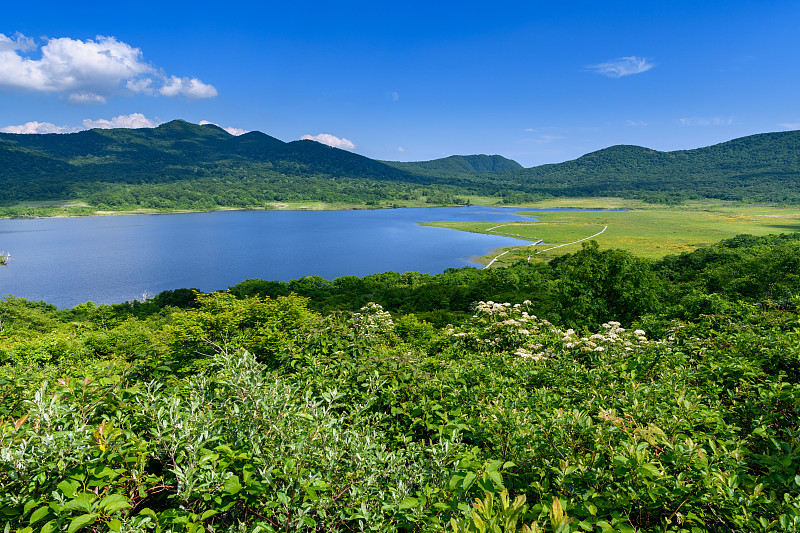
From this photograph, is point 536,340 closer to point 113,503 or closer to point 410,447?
point 410,447

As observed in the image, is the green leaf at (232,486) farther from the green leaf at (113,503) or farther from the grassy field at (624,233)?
the grassy field at (624,233)

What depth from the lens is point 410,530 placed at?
256cm

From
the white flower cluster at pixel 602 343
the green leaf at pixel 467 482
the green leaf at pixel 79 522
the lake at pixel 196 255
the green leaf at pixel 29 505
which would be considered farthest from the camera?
the lake at pixel 196 255

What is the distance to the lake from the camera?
2766 inches

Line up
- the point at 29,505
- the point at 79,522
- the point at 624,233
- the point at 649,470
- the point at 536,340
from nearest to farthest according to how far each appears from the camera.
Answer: the point at 79,522
the point at 29,505
the point at 649,470
the point at 536,340
the point at 624,233

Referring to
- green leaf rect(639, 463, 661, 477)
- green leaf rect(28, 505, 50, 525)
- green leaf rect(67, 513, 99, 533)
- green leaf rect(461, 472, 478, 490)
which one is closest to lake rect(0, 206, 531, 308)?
green leaf rect(28, 505, 50, 525)

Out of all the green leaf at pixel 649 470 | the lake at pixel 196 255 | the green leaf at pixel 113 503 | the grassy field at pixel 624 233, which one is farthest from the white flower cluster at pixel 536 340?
the grassy field at pixel 624 233

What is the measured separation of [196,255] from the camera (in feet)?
319

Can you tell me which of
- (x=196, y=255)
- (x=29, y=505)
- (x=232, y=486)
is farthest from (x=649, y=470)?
(x=196, y=255)

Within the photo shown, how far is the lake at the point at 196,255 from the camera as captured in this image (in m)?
70.2

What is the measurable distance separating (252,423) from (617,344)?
23.6 ft

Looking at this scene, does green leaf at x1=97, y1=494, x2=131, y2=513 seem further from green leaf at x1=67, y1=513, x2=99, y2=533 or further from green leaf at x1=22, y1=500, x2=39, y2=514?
green leaf at x1=22, y1=500, x2=39, y2=514

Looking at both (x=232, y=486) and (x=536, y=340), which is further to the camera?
(x=536, y=340)

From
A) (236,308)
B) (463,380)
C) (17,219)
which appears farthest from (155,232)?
(463,380)
